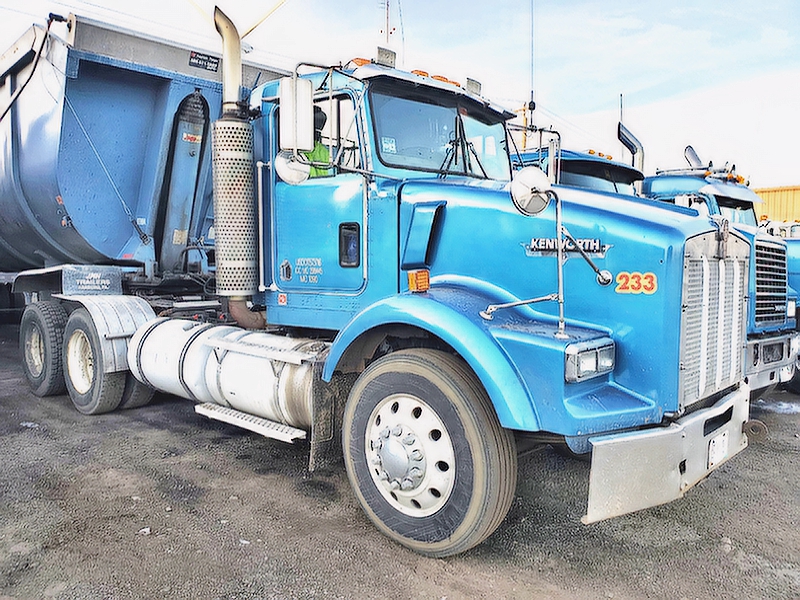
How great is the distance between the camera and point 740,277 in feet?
11.9

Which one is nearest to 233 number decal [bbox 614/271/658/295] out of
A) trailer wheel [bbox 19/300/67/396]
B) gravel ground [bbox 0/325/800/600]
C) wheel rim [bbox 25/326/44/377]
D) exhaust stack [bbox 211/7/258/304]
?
gravel ground [bbox 0/325/800/600]

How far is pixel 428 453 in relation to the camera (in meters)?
3.27

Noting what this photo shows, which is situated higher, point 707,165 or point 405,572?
point 707,165

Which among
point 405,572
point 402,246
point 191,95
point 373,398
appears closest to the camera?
point 405,572

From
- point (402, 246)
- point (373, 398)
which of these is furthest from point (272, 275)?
point (373, 398)

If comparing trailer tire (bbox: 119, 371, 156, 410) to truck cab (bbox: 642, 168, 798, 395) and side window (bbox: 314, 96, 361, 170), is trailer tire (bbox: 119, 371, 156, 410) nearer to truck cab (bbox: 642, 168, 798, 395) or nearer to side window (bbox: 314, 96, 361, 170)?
side window (bbox: 314, 96, 361, 170)

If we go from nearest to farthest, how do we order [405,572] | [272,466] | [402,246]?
[405,572] < [402,246] < [272,466]

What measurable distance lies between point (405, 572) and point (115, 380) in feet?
13.0

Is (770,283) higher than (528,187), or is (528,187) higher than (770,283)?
(528,187)

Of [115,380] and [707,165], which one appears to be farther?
[707,165]

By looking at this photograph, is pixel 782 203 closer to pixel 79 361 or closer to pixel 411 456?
pixel 79 361

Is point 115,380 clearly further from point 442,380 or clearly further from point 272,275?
point 442,380

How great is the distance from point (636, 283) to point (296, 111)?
197cm

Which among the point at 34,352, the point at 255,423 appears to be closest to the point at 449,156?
the point at 255,423
